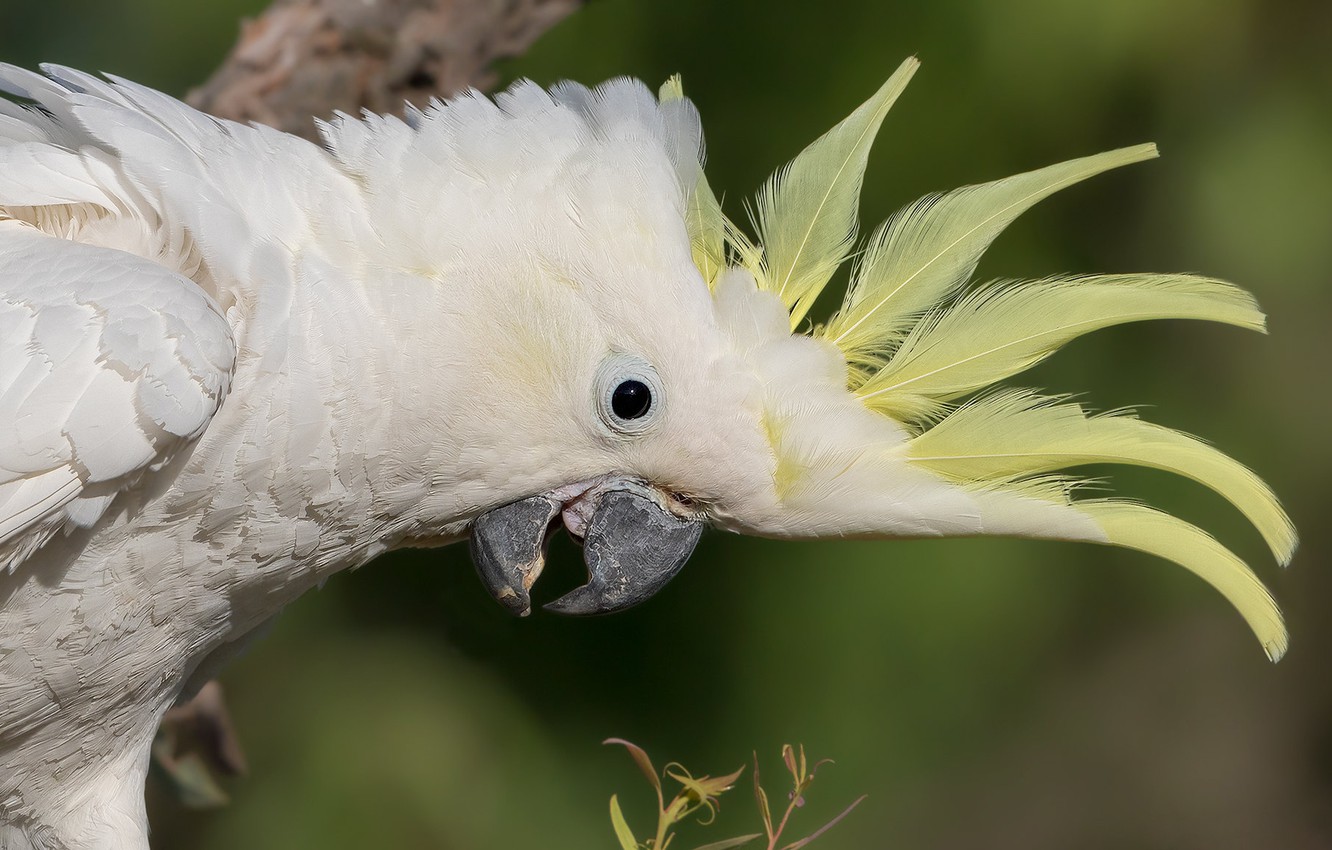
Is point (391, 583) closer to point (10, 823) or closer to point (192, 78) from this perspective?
point (192, 78)

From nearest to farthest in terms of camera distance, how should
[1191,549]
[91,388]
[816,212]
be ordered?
[91,388]
[1191,549]
[816,212]

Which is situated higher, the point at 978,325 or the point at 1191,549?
the point at 978,325

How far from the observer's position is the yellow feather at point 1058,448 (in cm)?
132

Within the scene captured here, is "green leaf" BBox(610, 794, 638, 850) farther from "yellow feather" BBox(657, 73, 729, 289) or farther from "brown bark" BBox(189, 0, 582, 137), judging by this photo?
"brown bark" BBox(189, 0, 582, 137)

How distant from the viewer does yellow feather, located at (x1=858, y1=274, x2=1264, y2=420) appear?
1.34 meters

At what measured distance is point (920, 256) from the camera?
1.42 m

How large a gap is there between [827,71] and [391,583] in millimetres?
1881

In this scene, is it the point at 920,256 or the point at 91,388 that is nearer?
the point at 91,388

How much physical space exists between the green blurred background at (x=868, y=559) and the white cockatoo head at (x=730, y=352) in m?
1.58

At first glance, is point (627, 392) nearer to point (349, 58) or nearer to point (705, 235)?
point (705, 235)

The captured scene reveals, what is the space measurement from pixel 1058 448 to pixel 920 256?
28 cm

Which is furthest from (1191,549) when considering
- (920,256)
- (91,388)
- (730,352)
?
(91,388)

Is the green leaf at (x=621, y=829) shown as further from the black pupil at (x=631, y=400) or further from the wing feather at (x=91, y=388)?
the wing feather at (x=91, y=388)

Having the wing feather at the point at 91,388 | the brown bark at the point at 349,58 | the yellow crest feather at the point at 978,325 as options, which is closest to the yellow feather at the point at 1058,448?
the yellow crest feather at the point at 978,325
